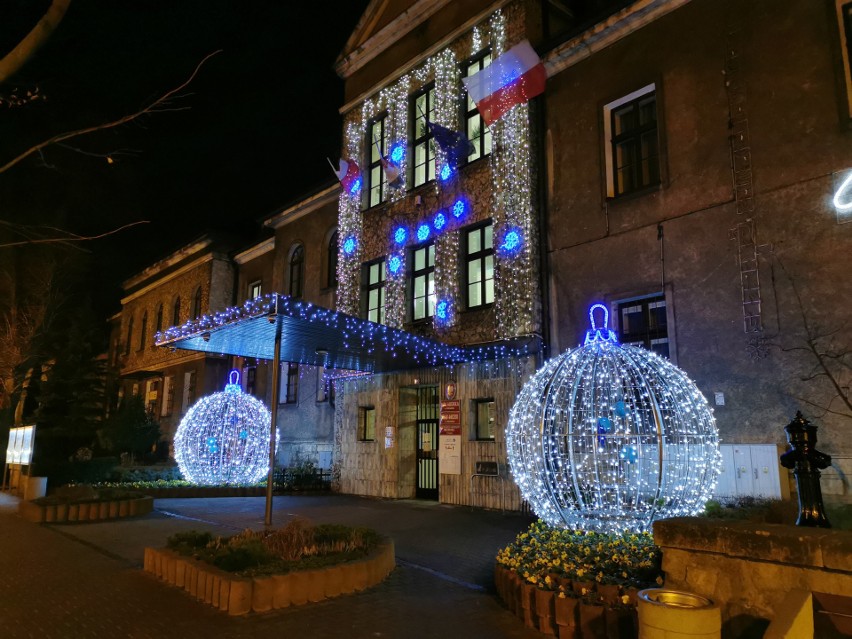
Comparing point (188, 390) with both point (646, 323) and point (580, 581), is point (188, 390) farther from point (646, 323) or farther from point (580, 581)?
point (580, 581)

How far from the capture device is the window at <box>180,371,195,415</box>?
2805cm

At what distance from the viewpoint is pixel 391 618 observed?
5980 millimetres

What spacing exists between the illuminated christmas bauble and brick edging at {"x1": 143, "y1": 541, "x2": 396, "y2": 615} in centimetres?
225

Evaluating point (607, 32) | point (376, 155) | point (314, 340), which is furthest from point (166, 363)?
point (607, 32)

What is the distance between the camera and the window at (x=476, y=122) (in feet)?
50.5

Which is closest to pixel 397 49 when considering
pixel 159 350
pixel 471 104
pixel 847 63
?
pixel 471 104

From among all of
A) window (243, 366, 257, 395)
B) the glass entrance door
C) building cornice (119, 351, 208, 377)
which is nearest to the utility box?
the glass entrance door

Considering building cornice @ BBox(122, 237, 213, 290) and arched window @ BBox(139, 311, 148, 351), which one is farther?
arched window @ BBox(139, 311, 148, 351)

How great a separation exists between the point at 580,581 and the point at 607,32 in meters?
11.1

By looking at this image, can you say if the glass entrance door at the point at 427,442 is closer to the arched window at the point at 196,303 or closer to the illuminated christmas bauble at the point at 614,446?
the illuminated christmas bauble at the point at 614,446

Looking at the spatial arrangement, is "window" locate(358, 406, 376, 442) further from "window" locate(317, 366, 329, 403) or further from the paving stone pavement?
the paving stone pavement

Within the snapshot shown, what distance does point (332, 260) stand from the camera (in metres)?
20.9

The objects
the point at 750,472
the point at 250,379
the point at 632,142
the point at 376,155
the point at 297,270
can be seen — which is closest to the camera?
the point at 750,472

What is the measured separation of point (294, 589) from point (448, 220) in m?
10.9
